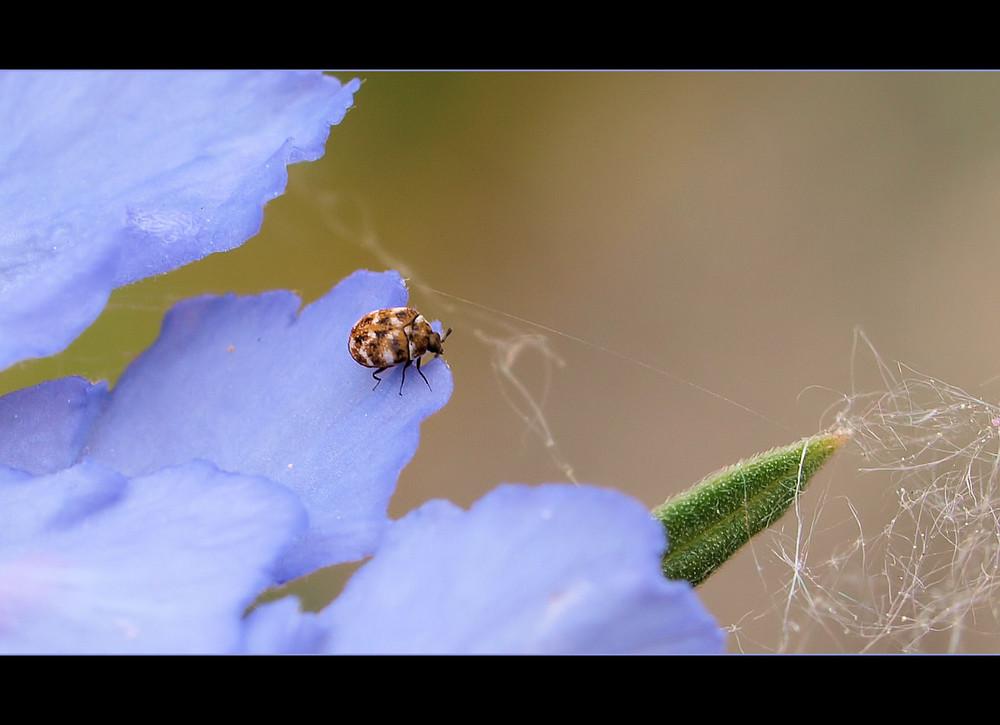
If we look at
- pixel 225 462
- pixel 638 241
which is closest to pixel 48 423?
pixel 225 462

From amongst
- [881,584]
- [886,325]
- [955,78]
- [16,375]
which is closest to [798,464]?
[881,584]

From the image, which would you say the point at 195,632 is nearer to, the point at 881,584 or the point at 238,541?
the point at 238,541

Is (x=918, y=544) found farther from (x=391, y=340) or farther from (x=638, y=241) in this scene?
(x=638, y=241)

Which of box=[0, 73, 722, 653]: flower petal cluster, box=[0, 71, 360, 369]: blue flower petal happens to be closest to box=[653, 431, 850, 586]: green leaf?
box=[0, 73, 722, 653]: flower petal cluster

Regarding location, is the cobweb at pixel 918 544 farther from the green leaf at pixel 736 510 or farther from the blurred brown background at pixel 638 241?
the blurred brown background at pixel 638 241

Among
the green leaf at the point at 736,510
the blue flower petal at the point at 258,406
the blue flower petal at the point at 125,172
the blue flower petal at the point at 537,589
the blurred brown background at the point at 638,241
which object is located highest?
the blurred brown background at the point at 638,241

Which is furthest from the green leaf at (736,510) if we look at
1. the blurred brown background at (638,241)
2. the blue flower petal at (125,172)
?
the blurred brown background at (638,241)

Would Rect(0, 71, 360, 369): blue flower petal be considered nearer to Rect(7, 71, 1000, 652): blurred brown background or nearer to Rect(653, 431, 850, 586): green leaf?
Rect(653, 431, 850, 586): green leaf
